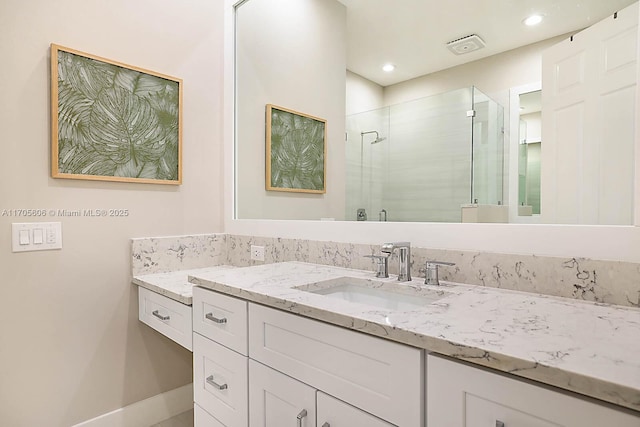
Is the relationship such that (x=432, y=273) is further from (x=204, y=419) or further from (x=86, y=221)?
(x=86, y=221)

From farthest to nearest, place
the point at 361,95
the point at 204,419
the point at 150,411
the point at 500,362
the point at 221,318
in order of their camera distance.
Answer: the point at 150,411 → the point at 361,95 → the point at 204,419 → the point at 221,318 → the point at 500,362

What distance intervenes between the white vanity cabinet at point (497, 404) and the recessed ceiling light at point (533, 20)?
109 cm

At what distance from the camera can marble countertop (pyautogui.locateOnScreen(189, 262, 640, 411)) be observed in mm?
568

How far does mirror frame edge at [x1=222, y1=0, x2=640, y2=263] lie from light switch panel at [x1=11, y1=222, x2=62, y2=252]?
853 mm

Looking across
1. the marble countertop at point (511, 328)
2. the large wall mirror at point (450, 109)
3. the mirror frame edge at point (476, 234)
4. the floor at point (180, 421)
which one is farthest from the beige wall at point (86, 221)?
the marble countertop at point (511, 328)

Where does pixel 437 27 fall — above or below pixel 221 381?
above

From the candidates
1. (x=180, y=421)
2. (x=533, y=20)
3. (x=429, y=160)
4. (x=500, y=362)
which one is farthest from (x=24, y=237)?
(x=533, y=20)

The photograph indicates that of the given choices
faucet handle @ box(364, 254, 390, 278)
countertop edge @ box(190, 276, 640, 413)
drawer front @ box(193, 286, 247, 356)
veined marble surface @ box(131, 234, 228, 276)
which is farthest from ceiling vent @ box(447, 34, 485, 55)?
veined marble surface @ box(131, 234, 228, 276)

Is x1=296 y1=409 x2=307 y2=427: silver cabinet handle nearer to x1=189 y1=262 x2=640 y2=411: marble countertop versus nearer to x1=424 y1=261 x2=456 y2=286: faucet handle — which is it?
x1=189 y1=262 x2=640 y2=411: marble countertop

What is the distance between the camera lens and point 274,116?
205 centimetres

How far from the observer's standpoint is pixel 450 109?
1.36m

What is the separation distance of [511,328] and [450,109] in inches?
34.1

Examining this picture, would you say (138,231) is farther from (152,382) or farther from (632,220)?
(632,220)

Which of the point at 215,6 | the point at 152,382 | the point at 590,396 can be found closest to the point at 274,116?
the point at 215,6
